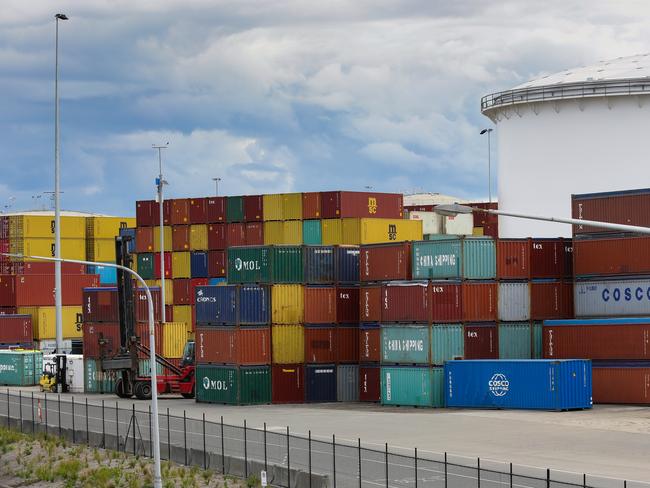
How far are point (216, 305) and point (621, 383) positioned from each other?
2257 cm

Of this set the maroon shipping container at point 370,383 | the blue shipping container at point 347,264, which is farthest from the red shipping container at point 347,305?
the maroon shipping container at point 370,383

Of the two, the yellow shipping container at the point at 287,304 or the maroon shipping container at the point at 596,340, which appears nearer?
the maroon shipping container at the point at 596,340

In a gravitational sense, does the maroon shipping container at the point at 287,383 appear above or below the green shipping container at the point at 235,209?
below

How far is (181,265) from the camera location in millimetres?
112125

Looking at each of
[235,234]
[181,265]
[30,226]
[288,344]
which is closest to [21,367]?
[181,265]

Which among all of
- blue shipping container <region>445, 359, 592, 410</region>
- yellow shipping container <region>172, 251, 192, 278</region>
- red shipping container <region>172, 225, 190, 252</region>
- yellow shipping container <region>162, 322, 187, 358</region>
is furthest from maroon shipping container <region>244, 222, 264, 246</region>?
Answer: blue shipping container <region>445, 359, 592, 410</region>

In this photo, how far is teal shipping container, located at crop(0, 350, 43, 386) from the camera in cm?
9214

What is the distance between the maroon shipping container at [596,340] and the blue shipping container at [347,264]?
1204 cm

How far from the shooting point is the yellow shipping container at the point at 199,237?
11056cm

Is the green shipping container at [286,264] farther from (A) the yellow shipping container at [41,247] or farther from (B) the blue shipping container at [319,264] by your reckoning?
(A) the yellow shipping container at [41,247]

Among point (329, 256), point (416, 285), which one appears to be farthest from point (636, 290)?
point (329, 256)

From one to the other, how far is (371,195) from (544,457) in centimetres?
5872

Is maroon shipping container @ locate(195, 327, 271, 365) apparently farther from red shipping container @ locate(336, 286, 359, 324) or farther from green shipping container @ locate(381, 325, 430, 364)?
green shipping container @ locate(381, 325, 430, 364)

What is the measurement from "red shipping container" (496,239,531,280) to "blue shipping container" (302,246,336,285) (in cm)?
1007
